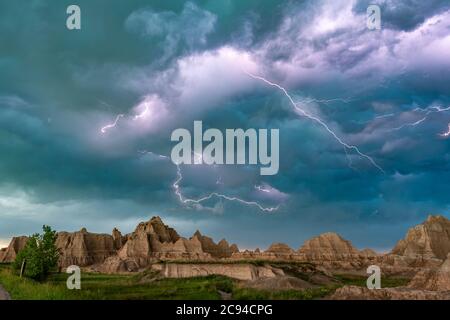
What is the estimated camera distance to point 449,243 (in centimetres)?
16862

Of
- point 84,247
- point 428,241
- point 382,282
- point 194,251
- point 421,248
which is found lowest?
point 382,282

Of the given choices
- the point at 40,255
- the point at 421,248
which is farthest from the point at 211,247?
the point at 40,255

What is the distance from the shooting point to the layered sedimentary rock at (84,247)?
569ft

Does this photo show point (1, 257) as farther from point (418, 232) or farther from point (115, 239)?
point (418, 232)

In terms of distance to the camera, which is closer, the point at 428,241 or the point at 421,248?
the point at 421,248

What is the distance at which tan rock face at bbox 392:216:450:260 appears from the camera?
163000 millimetres

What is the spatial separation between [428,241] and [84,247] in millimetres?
131241

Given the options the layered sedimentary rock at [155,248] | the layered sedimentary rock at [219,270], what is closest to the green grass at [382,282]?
the layered sedimentary rock at [219,270]

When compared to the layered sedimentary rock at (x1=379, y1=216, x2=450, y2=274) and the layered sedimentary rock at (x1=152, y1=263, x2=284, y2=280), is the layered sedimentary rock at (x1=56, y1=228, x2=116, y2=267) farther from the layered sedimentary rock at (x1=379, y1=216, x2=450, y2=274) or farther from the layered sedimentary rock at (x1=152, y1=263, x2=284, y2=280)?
the layered sedimentary rock at (x1=379, y1=216, x2=450, y2=274)

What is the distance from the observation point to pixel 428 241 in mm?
166875

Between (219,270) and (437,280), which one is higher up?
(437,280)

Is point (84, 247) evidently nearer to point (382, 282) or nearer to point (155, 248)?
point (155, 248)
